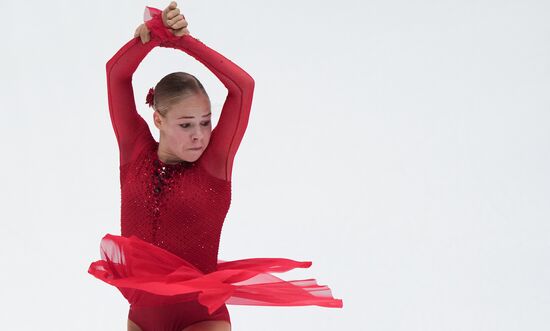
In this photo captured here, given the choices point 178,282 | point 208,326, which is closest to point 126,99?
point 178,282

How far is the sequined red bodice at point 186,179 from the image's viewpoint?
11.2 feet

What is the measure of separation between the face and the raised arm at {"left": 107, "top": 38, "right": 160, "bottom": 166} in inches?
→ 7.4

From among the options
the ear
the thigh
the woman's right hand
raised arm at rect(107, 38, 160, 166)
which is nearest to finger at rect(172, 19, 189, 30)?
the woman's right hand

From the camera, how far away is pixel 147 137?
362 cm

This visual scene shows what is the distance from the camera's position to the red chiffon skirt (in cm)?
317

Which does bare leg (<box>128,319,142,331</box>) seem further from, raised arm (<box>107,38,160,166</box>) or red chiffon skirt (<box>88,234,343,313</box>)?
raised arm (<box>107,38,160,166</box>)

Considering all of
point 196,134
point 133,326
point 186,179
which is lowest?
point 133,326

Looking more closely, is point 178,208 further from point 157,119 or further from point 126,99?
point 126,99

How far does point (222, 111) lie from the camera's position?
3475 millimetres

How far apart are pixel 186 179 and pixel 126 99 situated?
1.29 ft

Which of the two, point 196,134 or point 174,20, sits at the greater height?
point 174,20

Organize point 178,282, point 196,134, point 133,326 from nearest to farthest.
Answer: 1. point 178,282
2. point 196,134
3. point 133,326

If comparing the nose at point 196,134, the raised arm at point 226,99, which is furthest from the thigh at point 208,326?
the nose at point 196,134

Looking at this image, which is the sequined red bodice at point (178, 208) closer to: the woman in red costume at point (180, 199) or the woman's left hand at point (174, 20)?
the woman in red costume at point (180, 199)
